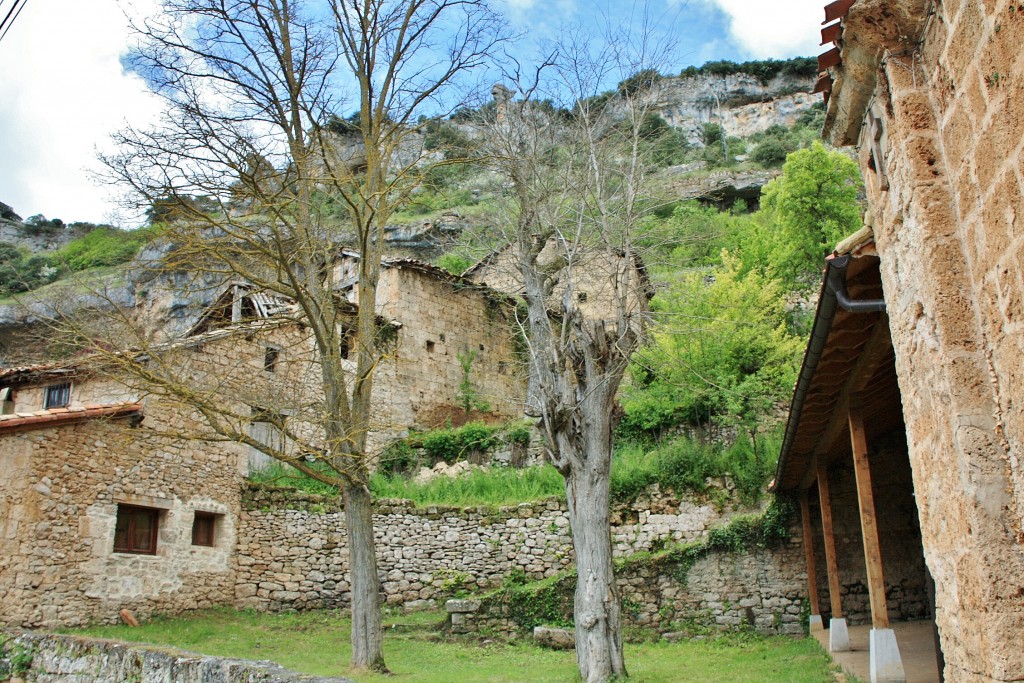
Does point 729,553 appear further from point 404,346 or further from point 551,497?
point 404,346

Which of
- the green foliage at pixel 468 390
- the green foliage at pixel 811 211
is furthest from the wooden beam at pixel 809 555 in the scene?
the green foliage at pixel 468 390

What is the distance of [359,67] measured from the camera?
1224 centimetres

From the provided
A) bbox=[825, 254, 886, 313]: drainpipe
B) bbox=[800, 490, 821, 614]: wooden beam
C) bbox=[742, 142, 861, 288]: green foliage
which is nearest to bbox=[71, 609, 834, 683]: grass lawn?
bbox=[800, 490, 821, 614]: wooden beam

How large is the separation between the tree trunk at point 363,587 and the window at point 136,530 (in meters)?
5.21

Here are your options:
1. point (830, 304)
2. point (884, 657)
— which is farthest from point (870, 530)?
point (830, 304)

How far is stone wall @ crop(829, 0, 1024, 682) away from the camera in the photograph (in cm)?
315

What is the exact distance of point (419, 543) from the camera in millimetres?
15852

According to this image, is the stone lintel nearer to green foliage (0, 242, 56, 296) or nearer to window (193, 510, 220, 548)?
window (193, 510, 220, 548)

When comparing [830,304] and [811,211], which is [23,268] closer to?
[811,211]

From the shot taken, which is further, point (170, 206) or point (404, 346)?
point (404, 346)

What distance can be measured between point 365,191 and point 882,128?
841cm

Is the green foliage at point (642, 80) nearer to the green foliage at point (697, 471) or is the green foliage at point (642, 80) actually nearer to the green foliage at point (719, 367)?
the green foliage at point (719, 367)

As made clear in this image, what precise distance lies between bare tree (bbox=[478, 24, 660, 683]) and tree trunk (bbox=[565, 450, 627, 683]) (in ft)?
0.04

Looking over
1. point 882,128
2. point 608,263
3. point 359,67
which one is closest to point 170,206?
point 359,67
